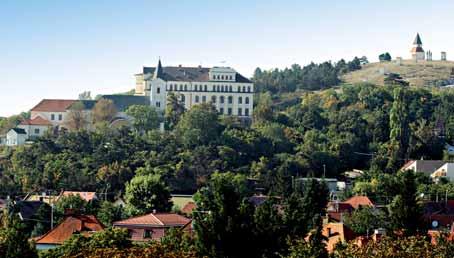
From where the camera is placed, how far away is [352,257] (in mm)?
35875

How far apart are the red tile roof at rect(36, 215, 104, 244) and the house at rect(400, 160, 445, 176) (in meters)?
39.4

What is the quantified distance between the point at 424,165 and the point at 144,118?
87.6 feet

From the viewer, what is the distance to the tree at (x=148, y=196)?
78.3 metres

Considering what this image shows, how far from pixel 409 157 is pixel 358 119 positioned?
861cm

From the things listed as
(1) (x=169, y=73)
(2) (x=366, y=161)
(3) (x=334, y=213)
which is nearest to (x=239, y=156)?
(2) (x=366, y=161)

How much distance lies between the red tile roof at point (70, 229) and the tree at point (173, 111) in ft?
154

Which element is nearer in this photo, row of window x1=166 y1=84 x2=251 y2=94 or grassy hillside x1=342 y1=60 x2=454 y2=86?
row of window x1=166 y1=84 x2=251 y2=94

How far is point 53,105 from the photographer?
11650cm

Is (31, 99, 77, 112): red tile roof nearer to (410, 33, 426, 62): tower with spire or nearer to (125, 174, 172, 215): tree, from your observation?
(125, 174, 172, 215): tree

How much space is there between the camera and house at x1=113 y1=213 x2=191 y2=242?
2325 inches

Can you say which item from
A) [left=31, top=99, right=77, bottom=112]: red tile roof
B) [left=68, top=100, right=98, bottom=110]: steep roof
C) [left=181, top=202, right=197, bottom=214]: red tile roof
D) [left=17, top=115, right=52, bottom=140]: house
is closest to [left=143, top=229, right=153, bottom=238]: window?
[left=181, top=202, right=197, bottom=214]: red tile roof

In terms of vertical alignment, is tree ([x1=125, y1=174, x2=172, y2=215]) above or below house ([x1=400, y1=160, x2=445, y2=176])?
below

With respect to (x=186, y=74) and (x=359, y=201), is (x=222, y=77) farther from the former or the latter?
(x=359, y=201)

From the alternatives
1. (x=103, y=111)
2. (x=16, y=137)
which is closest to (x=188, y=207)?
(x=16, y=137)
